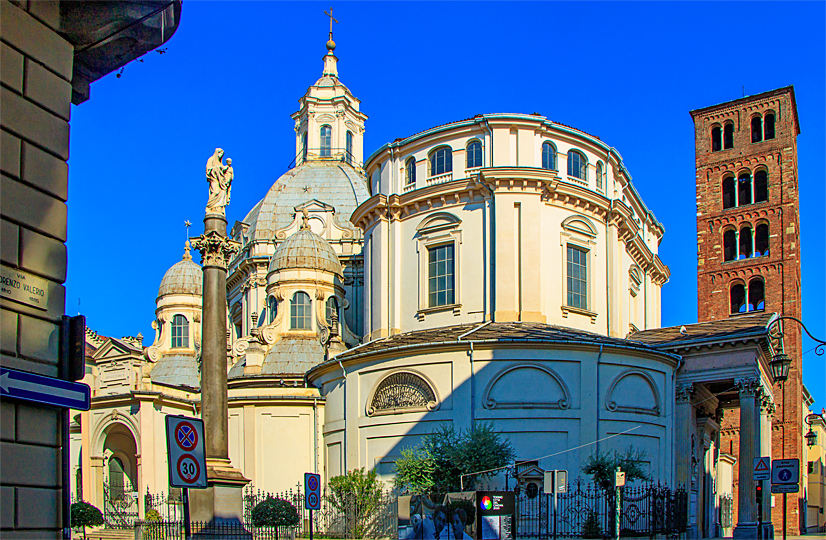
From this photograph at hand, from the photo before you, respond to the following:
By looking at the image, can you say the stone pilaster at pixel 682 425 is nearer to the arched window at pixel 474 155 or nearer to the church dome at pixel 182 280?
the arched window at pixel 474 155

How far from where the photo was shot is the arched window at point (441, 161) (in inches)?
1542

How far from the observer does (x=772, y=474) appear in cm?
2050

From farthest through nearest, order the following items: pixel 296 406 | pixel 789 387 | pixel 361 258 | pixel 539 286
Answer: pixel 789 387 < pixel 361 258 < pixel 296 406 < pixel 539 286

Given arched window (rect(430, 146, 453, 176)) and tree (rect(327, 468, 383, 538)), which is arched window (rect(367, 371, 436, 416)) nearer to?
tree (rect(327, 468, 383, 538))

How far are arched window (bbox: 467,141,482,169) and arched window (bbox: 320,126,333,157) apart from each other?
1153 inches

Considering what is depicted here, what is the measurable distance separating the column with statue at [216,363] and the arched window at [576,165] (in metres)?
18.9

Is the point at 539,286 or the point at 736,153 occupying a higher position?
the point at 736,153

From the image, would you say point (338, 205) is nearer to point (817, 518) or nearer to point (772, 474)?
point (772, 474)

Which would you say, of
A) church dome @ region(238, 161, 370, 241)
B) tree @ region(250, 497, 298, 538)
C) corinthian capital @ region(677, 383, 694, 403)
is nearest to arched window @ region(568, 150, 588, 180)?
corinthian capital @ region(677, 383, 694, 403)

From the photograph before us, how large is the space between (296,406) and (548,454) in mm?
12530

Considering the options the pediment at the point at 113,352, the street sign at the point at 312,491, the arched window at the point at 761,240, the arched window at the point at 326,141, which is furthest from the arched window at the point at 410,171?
the arched window at the point at 761,240

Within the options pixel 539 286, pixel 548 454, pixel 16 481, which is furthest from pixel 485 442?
pixel 16 481

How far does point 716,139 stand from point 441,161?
3308 centimetres

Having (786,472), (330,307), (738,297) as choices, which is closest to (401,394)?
(330,307)
